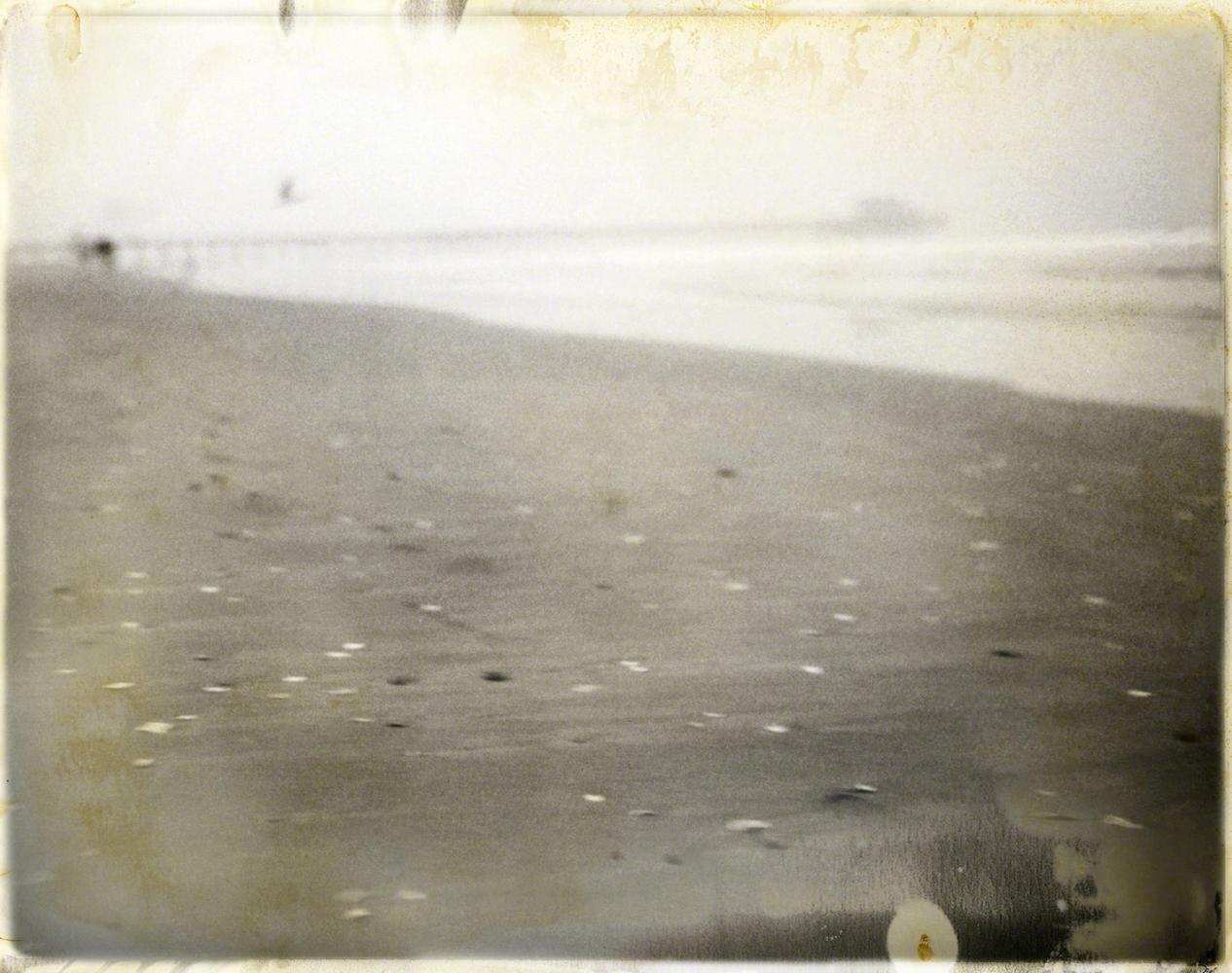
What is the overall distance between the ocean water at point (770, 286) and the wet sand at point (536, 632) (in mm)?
28

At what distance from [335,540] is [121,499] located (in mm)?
217

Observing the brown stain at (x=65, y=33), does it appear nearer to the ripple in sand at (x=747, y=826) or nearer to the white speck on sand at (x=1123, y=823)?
the ripple in sand at (x=747, y=826)

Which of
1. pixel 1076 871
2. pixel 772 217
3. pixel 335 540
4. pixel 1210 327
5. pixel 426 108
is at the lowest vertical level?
pixel 1076 871

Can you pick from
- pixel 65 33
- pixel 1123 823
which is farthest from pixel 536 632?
pixel 65 33

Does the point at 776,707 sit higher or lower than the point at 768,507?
lower

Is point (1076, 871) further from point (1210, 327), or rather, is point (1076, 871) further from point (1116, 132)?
point (1116, 132)

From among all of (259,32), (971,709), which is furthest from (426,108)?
(971,709)

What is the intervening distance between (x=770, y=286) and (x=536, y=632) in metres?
0.42

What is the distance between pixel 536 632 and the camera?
33.3 inches

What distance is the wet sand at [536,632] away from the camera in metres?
0.84

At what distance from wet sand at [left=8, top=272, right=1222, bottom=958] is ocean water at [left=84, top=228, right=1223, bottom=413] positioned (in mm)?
28

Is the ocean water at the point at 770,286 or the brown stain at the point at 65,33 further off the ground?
the brown stain at the point at 65,33

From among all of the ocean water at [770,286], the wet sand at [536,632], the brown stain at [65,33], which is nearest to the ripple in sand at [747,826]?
the wet sand at [536,632]

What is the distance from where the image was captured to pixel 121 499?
2.76 feet
